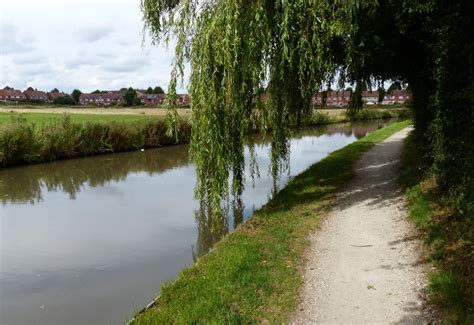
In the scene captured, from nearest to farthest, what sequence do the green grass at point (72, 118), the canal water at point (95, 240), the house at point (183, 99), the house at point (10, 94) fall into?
the canal water at point (95, 240) → the house at point (183, 99) → the green grass at point (72, 118) → the house at point (10, 94)

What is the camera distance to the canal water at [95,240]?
6789 mm

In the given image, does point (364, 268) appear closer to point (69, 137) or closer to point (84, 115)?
point (69, 137)

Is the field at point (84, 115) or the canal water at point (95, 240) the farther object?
the field at point (84, 115)

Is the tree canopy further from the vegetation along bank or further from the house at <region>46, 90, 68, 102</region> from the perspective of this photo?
the house at <region>46, 90, 68, 102</region>

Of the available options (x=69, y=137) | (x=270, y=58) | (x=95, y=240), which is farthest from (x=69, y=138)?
(x=270, y=58)

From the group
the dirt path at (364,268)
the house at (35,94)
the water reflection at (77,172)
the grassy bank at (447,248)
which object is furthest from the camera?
the house at (35,94)

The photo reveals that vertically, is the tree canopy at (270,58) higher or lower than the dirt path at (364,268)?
higher

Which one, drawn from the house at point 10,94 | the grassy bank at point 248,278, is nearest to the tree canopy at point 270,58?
the grassy bank at point 248,278

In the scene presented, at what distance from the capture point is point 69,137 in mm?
24609

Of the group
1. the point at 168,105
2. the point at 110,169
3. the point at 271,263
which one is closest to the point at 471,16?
Result: the point at 271,263

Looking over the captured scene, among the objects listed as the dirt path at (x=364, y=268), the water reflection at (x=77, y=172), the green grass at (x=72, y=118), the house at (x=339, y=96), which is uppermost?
the house at (x=339, y=96)

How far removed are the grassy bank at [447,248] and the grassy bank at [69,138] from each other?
1175 centimetres

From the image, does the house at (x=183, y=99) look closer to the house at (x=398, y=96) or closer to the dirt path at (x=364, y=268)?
the dirt path at (x=364, y=268)

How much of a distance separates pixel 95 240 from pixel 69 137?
54.2 feet
